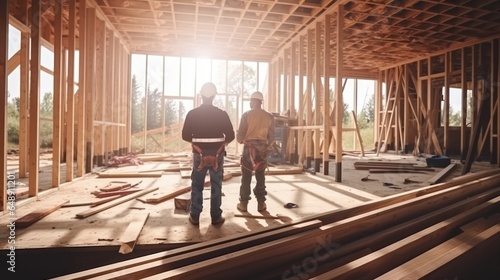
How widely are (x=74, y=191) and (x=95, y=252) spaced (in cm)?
298

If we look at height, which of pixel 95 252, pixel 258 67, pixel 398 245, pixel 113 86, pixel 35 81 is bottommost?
pixel 95 252

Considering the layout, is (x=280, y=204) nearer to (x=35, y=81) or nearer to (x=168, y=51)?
(x=35, y=81)

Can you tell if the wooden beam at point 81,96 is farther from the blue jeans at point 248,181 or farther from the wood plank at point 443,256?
the wood plank at point 443,256

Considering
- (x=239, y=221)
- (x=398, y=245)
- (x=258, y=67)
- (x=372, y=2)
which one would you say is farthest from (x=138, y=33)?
(x=398, y=245)

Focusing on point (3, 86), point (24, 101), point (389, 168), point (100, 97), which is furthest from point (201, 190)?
point (389, 168)

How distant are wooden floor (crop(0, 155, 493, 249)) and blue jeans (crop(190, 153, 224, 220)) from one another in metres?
0.16

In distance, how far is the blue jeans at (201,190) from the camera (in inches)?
134

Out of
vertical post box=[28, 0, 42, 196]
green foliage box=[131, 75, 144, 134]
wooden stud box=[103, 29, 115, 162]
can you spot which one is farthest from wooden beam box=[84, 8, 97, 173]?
green foliage box=[131, 75, 144, 134]

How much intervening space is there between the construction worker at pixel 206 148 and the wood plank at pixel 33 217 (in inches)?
70.2

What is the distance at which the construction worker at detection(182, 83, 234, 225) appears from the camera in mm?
3453

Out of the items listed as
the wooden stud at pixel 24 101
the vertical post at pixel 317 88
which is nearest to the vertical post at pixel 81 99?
the wooden stud at pixel 24 101

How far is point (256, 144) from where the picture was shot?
423 cm

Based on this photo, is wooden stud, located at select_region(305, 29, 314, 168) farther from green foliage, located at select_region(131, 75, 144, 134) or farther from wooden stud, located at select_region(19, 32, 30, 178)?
green foliage, located at select_region(131, 75, 144, 134)

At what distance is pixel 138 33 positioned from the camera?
1072cm
